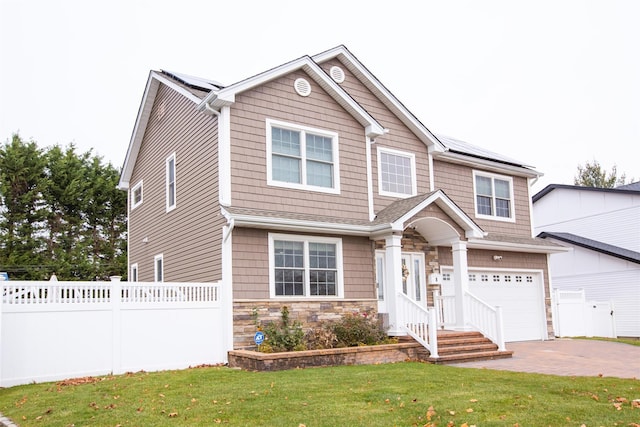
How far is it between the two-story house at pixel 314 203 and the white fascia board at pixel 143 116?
49 mm

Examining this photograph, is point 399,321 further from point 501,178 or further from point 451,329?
point 501,178

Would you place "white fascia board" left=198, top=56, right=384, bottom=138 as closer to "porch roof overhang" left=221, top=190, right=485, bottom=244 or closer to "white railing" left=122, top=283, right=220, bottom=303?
"porch roof overhang" left=221, top=190, right=485, bottom=244

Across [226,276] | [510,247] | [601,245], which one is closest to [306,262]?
[226,276]

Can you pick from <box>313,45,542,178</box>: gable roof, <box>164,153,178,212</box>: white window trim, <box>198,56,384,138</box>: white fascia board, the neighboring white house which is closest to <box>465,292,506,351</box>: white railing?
<box>313,45,542,178</box>: gable roof

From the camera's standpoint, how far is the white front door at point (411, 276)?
585 inches

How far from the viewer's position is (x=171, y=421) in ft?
22.1

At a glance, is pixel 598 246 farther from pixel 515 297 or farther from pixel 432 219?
pixel 432 219

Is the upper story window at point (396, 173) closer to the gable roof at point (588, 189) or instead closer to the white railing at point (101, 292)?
the white railing at point (101, 292)

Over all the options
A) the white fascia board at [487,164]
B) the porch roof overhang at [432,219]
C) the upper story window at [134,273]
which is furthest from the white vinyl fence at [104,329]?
the white fascia board at [487,164]

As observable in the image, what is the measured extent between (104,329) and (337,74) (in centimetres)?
880

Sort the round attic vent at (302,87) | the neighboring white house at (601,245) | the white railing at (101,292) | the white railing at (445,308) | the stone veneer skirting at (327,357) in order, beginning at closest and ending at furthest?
the white railing at (101,292) → the stone veneer skirting at (327,357) → the round attic vent at (302,87) → the white railing at (445,308) → the neighboring white house at (601,245)

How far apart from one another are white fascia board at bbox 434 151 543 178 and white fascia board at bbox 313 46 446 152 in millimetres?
644

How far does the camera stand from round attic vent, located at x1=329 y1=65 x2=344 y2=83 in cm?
1566

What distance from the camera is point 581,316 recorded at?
2080cm
